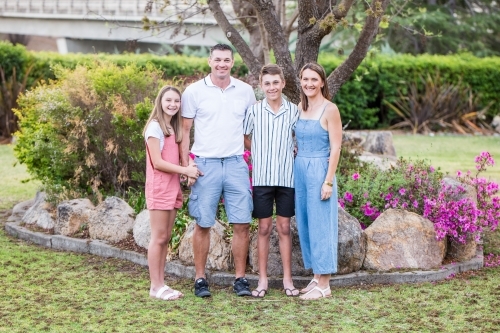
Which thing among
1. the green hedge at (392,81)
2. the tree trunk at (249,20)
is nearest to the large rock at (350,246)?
the tree trunk at (249,20)

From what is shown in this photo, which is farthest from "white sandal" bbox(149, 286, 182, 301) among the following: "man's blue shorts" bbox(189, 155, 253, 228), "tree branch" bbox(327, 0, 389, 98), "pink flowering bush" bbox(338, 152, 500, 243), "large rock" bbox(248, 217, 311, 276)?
"tree branch" bbox(327, 0, 389, 98)

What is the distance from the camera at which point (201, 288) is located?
21.3 feet

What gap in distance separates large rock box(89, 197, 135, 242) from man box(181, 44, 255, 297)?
5.99ft

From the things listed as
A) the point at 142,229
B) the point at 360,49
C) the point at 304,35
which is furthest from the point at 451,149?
the point at 142,229

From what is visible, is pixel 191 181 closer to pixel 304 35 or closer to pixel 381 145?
pixel 304 35

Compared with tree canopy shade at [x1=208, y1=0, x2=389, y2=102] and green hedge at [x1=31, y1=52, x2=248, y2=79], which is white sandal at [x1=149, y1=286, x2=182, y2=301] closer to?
tree canopy shade at [x1=208, y1=0, x2=389, y2=102]

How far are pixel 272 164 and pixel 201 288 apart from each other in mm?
1116

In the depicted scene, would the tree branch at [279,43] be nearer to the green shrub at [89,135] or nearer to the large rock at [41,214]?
the green shrub at [89,135]

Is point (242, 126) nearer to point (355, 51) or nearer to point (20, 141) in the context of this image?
point (355, 51)

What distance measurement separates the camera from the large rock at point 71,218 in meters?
8.46

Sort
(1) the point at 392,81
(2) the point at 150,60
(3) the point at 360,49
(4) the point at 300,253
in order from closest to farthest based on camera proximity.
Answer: (4) the point at 300,253, (3) the point at 360,49, (2) the point at 150,60, (1) the point at 392,81

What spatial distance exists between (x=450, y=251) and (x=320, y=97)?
2125 mm

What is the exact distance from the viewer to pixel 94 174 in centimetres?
948

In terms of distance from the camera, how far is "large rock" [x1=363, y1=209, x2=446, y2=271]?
711 centimetres
